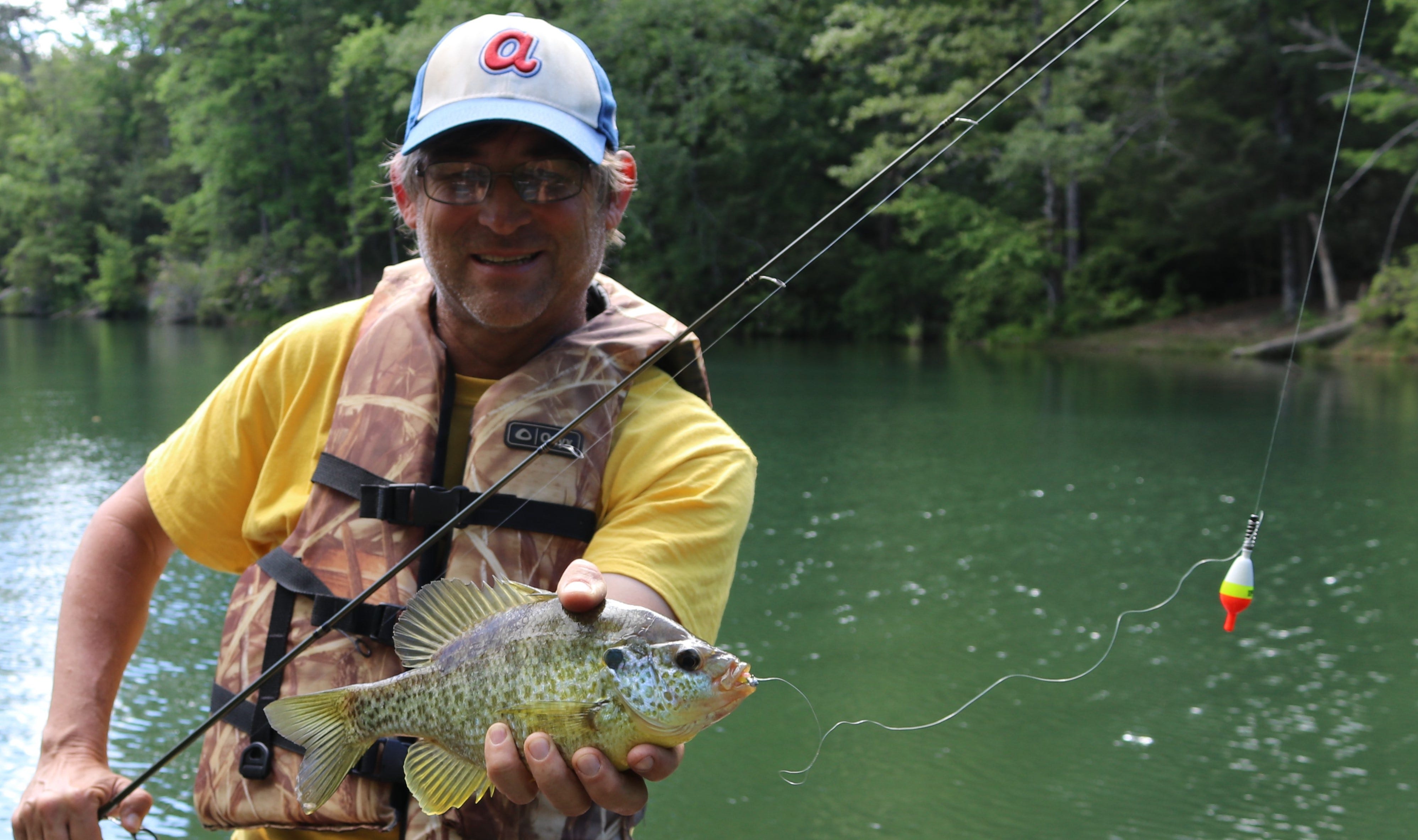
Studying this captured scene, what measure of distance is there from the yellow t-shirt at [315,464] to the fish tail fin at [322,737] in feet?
1.45

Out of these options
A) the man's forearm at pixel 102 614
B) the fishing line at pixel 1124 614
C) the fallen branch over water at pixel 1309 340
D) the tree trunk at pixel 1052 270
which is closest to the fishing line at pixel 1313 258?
the fishing line at pixel 1124 614

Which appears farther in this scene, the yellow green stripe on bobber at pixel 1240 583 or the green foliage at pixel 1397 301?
the green foliage at pixel 1397 301

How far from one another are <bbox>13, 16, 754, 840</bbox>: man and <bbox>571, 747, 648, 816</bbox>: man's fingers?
0.29m

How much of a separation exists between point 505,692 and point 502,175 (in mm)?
886

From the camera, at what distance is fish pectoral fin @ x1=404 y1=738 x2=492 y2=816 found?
1.75m

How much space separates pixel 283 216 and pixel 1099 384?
2981 centimetres

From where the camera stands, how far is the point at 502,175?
2.14 metres

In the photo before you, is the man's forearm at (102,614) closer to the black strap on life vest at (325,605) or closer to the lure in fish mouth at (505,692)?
the black strap on life vest at (325,605)

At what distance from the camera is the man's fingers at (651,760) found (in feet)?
5.36

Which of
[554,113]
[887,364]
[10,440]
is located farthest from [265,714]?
[887,364]

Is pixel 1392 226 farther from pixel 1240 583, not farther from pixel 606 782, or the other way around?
pixel 606 782

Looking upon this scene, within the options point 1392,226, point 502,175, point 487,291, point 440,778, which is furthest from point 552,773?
point 1392,226

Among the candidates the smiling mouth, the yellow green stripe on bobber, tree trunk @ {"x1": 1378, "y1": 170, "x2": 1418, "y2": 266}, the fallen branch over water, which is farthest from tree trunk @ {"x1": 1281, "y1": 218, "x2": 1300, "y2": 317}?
the smiling mouth

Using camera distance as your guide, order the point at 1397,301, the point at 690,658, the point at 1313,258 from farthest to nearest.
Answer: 1. the point at 1397,301
2. the point at 1313,258
3. the point at 690,658
